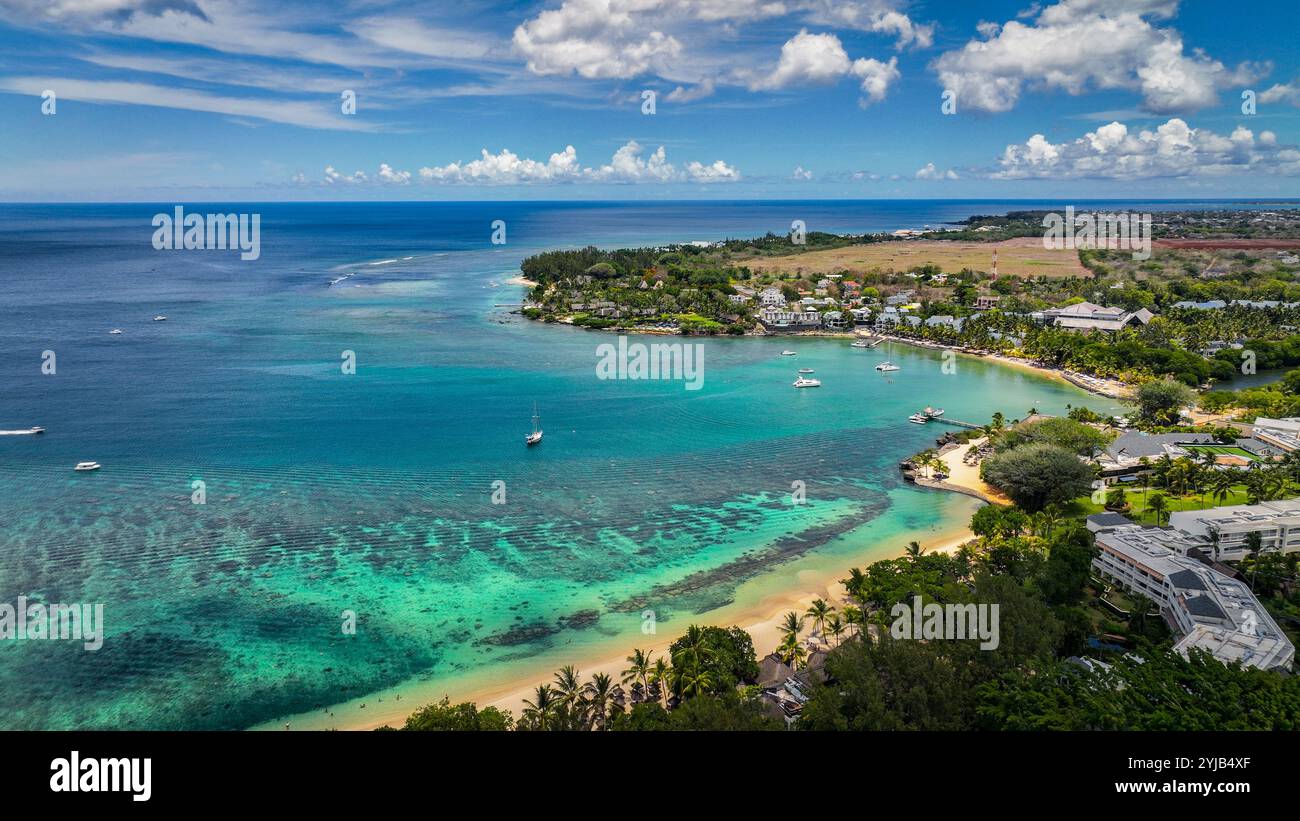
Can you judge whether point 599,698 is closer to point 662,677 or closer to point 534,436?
point 662,677

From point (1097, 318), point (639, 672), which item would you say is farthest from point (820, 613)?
point (1097, 318)

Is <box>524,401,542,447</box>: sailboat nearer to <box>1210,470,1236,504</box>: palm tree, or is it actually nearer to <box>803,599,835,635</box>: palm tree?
<box>803,599,835,635</box>: palm tree

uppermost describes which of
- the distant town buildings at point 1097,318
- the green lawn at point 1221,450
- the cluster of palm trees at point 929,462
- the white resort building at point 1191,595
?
the distant town buildings at point 1097,318

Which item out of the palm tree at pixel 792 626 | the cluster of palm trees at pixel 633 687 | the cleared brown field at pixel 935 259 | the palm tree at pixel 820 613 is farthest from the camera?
the cleared brown field at pixel 935 259

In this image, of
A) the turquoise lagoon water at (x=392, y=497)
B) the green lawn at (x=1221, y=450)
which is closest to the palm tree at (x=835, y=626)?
the turquoise lagoon water at (x=392, y=497)

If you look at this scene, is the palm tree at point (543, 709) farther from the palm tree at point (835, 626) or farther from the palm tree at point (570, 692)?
the palm tree at point (835, 626)
